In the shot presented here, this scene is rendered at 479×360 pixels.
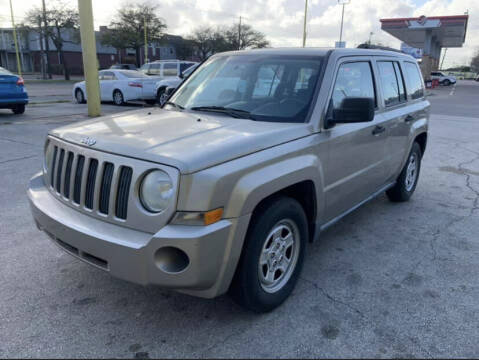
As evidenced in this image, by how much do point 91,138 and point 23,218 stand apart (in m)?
2.24

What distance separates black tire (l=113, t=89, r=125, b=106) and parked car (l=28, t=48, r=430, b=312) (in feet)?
41.4

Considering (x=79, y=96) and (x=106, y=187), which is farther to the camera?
(x=79, y=96)

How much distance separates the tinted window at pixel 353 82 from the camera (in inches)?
135

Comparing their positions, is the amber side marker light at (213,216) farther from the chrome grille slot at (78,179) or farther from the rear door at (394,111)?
the rear door at (394,111)

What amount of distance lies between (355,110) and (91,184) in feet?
6.25

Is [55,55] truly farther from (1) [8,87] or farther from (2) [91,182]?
(2) [91,182]

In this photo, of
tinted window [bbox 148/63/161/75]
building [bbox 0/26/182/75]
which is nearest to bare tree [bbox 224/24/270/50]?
building [bbox 0/26/182/75]

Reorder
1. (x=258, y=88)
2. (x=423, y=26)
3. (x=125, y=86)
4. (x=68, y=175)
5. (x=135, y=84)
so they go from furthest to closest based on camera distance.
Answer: (x=423, y=26)
(x=125, y=86)
(x=135, y=84)
(x=258, y=88)
(x=68, y=175)

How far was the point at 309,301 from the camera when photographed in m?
3.02

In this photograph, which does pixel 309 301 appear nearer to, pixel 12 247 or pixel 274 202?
pixel 274 202

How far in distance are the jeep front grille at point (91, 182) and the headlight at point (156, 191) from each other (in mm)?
105

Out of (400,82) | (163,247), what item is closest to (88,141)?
(163,247)

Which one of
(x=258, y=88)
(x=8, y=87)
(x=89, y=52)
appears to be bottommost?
(x=8, y=87)

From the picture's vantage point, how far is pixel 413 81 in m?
5.07
